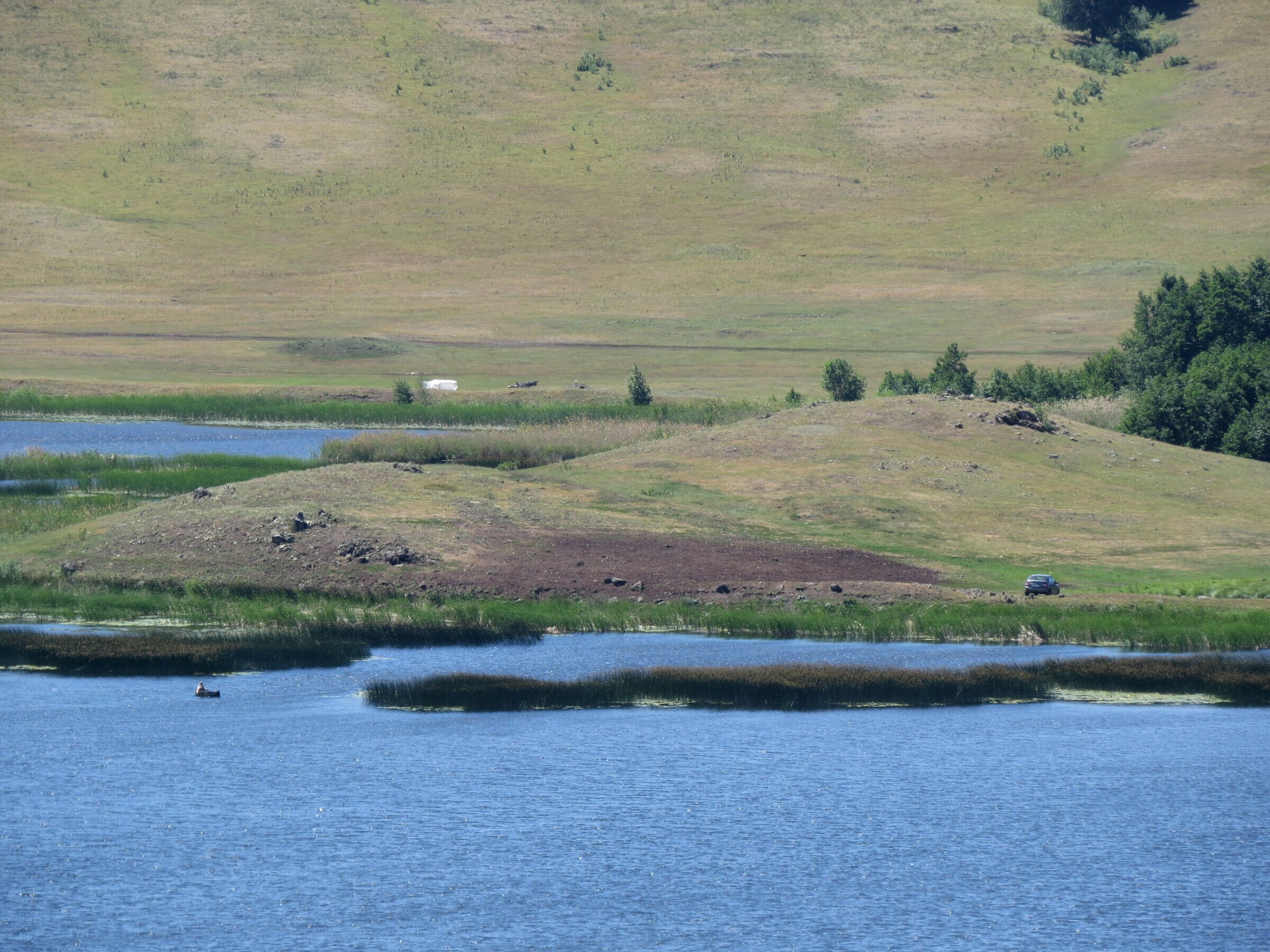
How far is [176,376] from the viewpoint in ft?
422

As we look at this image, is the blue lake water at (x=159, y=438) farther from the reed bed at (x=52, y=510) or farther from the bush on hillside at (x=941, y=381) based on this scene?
the bush on hillside at (x=941, y=381)

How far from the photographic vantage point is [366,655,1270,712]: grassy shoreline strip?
39.9m

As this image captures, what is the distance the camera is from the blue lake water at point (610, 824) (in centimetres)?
2739

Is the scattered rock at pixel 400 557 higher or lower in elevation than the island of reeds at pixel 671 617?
higher

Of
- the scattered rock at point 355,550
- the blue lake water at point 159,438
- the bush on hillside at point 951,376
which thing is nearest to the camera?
the scattered rock at point 355,550

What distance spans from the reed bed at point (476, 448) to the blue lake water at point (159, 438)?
2764 mm

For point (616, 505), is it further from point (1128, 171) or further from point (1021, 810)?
point (1128, 171)

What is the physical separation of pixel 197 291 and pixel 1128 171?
93560 millimetres

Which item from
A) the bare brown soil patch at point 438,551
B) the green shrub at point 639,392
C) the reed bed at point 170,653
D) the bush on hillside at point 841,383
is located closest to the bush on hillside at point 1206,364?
the bush on hillside at point 841,383

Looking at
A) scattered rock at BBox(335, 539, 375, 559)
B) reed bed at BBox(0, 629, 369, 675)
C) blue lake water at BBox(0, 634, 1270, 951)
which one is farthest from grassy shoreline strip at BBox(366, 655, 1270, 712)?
scattered rock at BBox(335, 539, 375, 559)

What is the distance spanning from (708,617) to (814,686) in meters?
8.33

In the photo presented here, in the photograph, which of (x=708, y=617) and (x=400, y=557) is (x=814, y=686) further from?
(x=400, y=557)

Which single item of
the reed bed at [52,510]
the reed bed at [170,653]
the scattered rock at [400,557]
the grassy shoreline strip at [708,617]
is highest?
the reed bed at [52,510]

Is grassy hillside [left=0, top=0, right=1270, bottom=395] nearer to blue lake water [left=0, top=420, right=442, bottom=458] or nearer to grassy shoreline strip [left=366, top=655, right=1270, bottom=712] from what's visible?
blue lake water [left=0, top=420, right=442, bottom=458]
